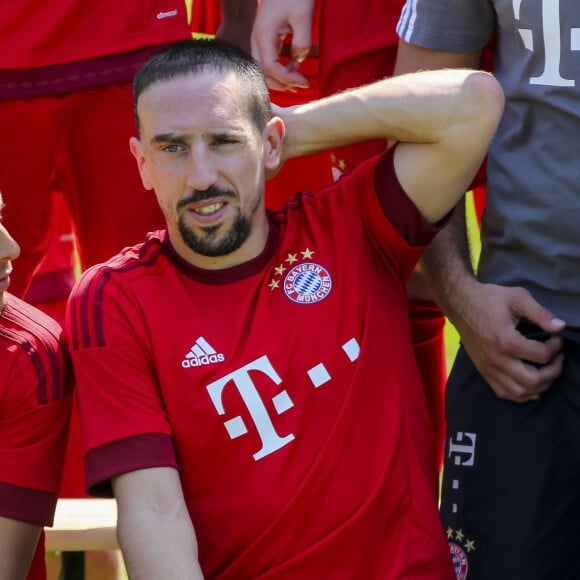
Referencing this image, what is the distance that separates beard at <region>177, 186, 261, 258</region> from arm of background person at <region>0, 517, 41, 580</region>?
2.22ft

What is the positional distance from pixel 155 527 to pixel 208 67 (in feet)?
3.22

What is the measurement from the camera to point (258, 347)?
2963 millimetres

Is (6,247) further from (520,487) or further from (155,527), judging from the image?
(520,487)

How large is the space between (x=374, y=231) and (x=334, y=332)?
0.27 m

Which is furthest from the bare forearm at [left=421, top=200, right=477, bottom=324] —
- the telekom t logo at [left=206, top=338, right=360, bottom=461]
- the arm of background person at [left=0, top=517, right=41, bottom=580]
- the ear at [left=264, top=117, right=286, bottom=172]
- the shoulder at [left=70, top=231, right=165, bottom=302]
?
the arm of background person at [left=0, top=517, right=41, bottom=580]

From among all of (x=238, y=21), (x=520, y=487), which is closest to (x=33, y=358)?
(x=520, y=487)

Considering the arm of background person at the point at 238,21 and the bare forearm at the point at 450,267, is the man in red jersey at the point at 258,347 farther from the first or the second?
the arm of background person at the point at 238,21

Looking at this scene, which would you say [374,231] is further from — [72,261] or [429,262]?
[72,261]

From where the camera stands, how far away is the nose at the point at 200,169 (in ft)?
9.62

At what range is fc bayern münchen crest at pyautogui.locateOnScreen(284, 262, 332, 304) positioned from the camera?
9.94 feet

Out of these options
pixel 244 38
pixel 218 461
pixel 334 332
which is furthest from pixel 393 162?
pixel 244 38

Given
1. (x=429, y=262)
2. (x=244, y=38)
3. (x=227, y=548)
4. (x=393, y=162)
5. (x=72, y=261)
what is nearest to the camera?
(x=227, y=548)

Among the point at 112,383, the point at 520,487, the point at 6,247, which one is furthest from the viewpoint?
the point at 520,487

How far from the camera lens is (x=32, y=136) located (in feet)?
11.6
